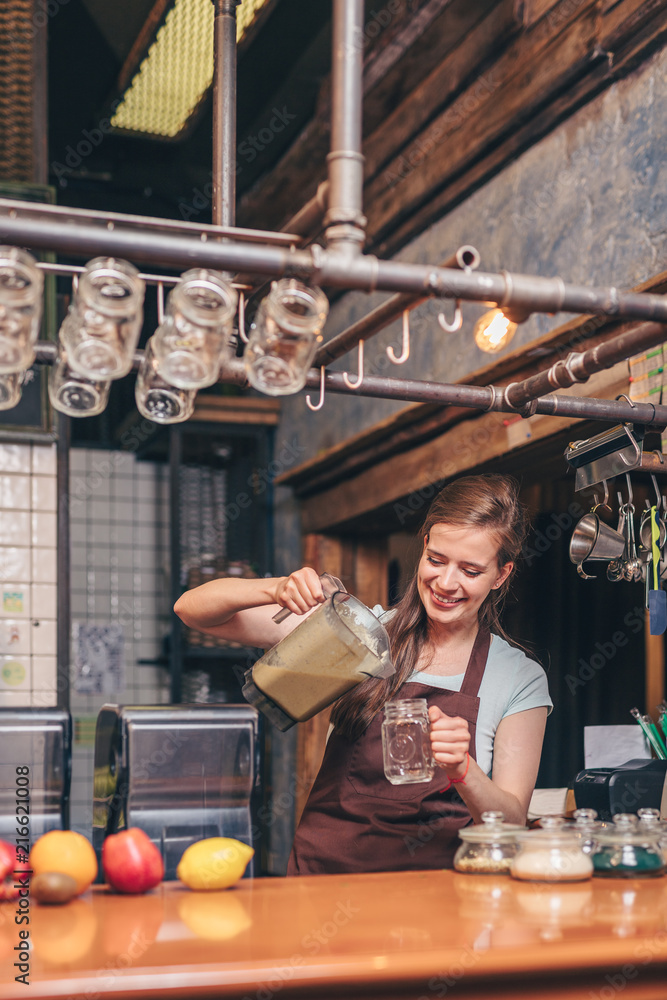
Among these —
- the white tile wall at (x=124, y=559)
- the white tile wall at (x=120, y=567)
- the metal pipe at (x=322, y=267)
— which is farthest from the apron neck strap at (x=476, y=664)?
the white tile wall at (x=124, y=559)

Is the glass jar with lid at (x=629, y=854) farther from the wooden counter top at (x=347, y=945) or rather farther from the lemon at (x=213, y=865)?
the lemon at (x=213, y=865)

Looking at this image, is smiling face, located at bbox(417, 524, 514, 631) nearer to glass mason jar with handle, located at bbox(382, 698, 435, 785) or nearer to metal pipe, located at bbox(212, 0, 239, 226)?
glass mason jar with handle, located at bbox(382, 698, 435, 785)

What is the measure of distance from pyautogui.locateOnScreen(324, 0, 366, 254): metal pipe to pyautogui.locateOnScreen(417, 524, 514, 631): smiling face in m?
0.97

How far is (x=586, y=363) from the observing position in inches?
61.6

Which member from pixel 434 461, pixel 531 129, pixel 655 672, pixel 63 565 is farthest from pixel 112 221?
pixel 655 672

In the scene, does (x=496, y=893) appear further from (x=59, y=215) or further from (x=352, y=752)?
(x=59, y=215)

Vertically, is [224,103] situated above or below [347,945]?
above

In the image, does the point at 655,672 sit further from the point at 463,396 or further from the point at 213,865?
the point at 213,865

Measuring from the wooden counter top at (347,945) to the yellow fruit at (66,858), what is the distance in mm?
40

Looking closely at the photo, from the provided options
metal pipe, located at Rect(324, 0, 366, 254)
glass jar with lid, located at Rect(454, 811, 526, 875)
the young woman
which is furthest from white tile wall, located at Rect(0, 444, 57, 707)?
metal pipe, located at Rect(324, 0, 366, 254)

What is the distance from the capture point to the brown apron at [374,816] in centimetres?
195

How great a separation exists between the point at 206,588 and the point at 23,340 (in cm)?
101

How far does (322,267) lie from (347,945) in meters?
0.81

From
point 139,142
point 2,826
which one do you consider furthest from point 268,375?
point 139,142
